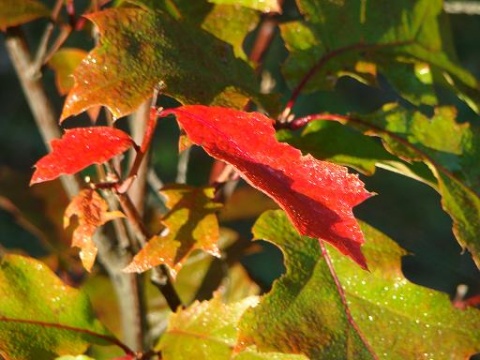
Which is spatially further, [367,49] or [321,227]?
[367,49]

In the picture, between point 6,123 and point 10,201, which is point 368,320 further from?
point 6,123

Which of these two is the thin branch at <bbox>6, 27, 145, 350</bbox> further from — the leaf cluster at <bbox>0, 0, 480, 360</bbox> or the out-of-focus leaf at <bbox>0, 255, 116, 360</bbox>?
the out-of-focus leaf at <bbox>0, 255, 116, 360</bbox>

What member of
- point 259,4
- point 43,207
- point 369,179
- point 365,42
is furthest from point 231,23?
point 369,179

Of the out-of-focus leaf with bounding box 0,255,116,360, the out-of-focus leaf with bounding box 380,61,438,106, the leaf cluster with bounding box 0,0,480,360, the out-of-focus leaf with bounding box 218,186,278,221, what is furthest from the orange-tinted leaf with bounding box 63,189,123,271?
the out-of-focus leaf with bounding box 218,186,278,221

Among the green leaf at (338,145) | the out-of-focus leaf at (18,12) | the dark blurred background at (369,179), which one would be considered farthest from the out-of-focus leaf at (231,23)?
the dark blurred background at (369,179)

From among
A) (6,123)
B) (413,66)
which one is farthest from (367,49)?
(6,123)
